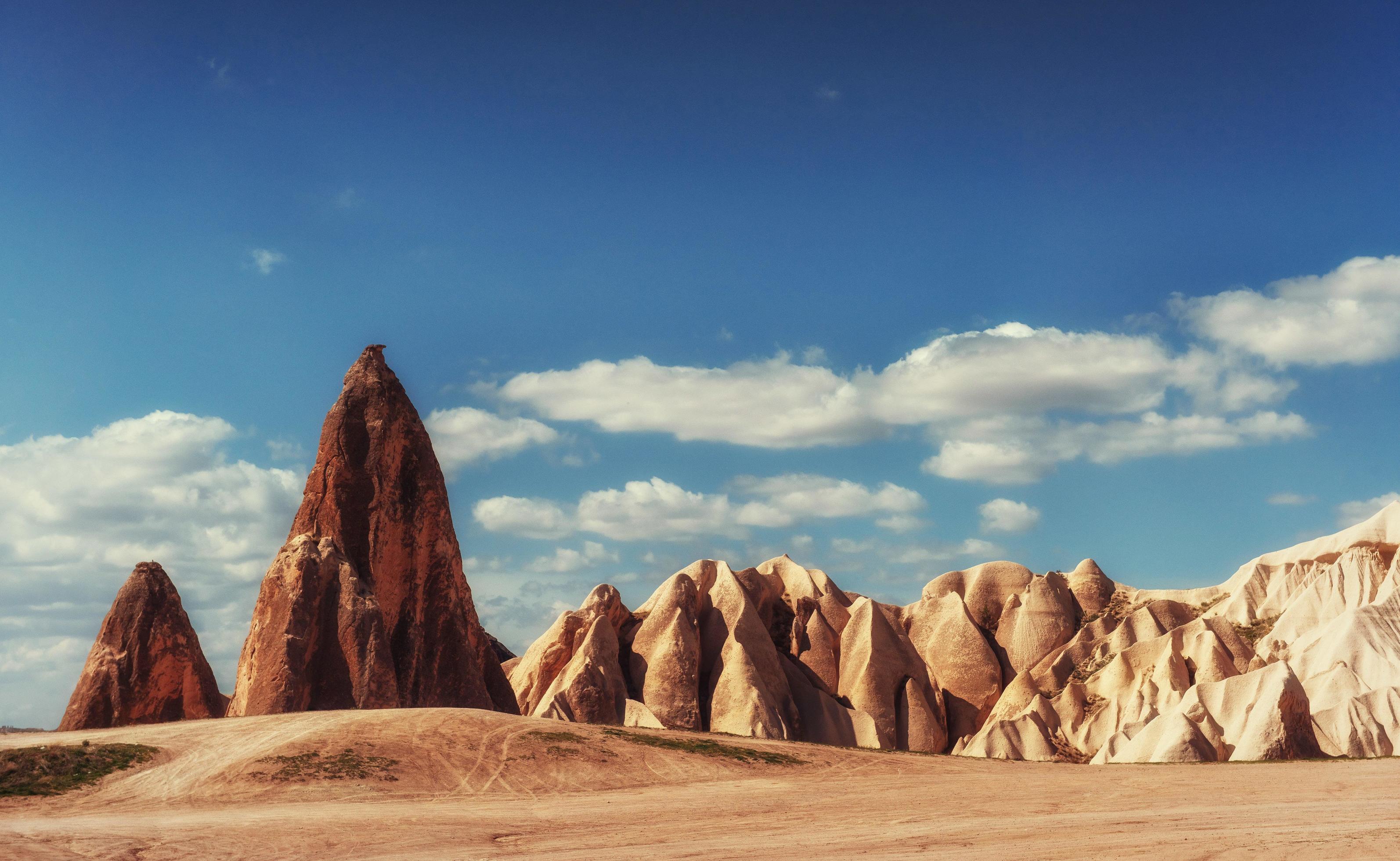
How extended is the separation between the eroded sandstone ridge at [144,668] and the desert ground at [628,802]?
203 cm

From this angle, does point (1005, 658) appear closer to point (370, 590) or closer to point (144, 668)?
point (370, 590)

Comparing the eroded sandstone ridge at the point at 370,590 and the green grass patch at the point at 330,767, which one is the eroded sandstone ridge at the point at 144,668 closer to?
the eroded sandstone ridge at the point at 370,590

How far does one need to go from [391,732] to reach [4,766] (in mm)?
6400

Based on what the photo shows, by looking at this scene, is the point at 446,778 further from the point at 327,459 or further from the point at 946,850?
the point at 327,459

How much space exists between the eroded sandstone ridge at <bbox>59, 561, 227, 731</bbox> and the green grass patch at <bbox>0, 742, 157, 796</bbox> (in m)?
6.68

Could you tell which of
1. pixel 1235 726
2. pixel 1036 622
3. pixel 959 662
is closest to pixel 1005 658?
pixel 1036 622

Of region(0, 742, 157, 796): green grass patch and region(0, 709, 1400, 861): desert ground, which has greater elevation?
region(0, 742, 157, 796): green grass patch

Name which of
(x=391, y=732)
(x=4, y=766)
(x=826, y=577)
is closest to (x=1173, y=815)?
(x=391, y=732)

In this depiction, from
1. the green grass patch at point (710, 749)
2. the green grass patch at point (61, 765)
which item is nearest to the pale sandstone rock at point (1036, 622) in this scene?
the green grass patch at point (710, 749)

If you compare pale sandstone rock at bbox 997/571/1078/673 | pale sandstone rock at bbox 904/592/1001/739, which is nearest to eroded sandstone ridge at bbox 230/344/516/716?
pale sandstone rock at bbox 904/592/1001/739

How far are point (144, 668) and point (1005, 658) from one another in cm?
4473

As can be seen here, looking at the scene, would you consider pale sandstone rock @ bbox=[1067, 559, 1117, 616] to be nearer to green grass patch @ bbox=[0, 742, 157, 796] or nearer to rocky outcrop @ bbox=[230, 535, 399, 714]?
rocky outcrop @ bbox=[230, 535, 399, 714]

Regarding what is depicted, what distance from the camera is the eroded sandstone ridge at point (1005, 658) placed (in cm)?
4353

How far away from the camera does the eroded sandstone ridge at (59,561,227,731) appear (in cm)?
2683
